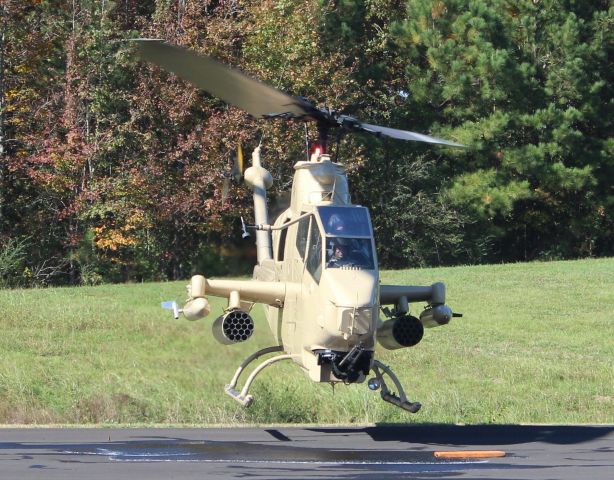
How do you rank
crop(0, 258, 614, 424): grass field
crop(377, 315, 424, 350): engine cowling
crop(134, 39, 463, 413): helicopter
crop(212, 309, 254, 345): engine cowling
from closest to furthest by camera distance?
crop(134, 39, 463, 413): helicopter, crop(212, 309, 254, 345): engine cowling, crop(377, 315, 424, 350): engine cowling, crop(0, 258, 614, 424): grass field

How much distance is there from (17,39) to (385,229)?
46.5ft

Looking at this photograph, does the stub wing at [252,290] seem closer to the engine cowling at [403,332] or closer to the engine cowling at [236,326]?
the engine cowling at [236,326]

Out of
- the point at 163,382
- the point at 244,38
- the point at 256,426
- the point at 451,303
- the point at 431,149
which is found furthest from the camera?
the point at 431,149

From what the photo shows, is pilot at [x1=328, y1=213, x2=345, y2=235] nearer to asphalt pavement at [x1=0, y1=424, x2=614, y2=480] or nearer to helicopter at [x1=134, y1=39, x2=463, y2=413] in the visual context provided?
helicopter at [x1=134, y1=39, x2=463, y2=413]

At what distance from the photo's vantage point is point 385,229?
41375 millimetres

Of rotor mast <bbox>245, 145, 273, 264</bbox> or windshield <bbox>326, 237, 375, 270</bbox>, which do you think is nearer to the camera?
windshield <bbox>326, 237, 375, 270</bbox>

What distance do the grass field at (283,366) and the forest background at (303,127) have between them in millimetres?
5421

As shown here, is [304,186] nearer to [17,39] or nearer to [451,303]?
[451,303]

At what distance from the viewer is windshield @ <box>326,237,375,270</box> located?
13430 mm

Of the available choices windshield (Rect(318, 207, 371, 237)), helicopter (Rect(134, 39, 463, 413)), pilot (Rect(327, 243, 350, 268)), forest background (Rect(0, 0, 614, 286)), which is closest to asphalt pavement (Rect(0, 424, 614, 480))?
helicopter (Rect(134, 39, 463, 413))

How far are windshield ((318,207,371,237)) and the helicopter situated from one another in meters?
0.01

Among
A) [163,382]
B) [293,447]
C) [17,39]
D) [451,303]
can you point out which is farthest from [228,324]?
[17,39]

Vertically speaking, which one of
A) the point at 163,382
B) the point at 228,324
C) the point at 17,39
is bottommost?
the point at 163,382

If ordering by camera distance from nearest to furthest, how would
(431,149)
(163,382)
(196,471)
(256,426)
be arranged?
1. (196,471)
2. (256,426)
3. (163,382)
4. (431,149)
